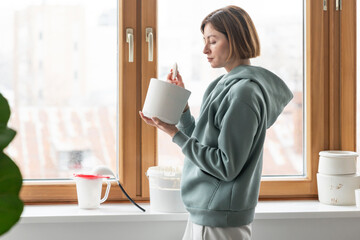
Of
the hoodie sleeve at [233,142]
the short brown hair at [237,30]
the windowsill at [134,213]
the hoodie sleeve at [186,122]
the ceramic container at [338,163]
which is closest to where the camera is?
the hoodie sleeve at [233,142]

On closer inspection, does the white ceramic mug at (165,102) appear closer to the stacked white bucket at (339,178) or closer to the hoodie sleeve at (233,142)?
the hoodie sleeve at (233,142)

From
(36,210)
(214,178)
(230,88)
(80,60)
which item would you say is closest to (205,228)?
(214,178)

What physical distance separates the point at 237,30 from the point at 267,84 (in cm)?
17

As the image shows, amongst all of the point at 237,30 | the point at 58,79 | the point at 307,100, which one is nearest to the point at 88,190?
the point at 58,79

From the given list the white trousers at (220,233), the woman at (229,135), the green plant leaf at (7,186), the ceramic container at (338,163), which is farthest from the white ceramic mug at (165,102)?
the green plant leaf at (7,186)

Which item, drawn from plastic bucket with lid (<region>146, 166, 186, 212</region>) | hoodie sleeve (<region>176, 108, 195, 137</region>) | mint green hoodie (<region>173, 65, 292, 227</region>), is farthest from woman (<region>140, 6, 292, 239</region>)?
plastic bucket with lid (<region>146, 166, 186, 212</region>)

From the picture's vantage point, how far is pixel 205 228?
1383 millimetres

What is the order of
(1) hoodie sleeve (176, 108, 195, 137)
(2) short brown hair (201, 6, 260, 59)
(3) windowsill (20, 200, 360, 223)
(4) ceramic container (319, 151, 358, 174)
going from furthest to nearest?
(4) ceramic container (319, 151, 358, 174) → (3) windowsill (20, 200, 360, 223) → (1) hoodie sleeve (176, 108, 195, 137) → (2) short brown hair (201, 6, 260, 59)

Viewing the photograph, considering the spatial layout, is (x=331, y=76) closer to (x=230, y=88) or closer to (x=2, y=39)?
(x=230, y=88)

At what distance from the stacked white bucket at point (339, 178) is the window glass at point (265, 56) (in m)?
0.16

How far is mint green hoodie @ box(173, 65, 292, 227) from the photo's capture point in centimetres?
129

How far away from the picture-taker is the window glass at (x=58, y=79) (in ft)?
6.21

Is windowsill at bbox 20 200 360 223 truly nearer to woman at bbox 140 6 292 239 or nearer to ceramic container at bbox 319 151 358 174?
ceramic container at bbox 319 151 358 174

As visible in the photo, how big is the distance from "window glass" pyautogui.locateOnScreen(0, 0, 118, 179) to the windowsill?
19 centimetres
